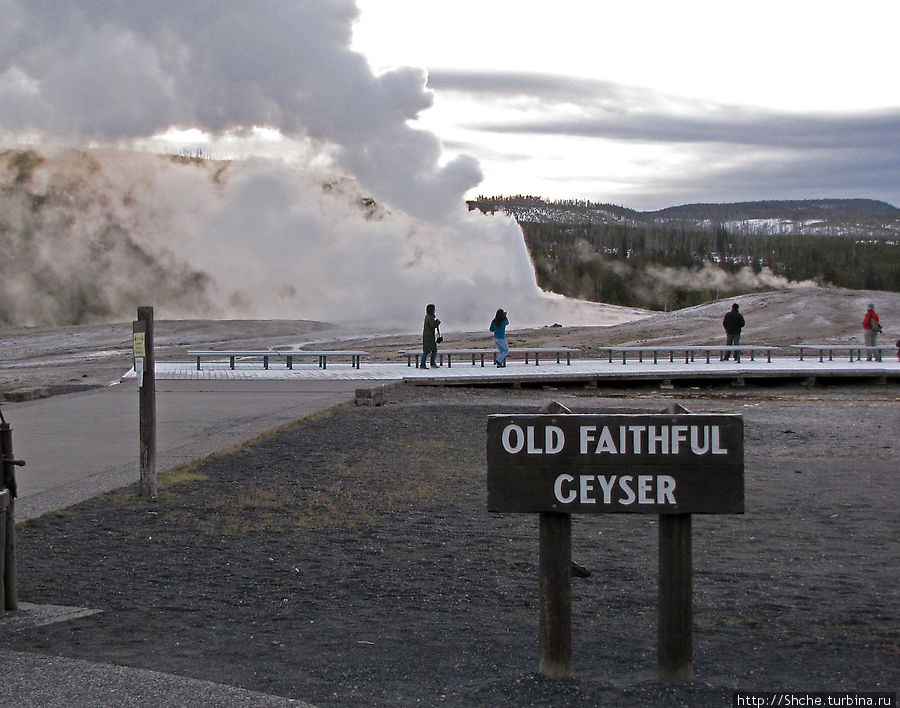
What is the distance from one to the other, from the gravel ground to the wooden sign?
0.78 meters

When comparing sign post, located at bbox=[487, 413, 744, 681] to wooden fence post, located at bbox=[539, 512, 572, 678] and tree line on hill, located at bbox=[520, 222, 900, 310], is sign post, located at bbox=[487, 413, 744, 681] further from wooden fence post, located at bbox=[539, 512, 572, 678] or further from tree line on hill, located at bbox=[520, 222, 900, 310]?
tree line on hill, located at bbox=[520, 222, 900, 310]

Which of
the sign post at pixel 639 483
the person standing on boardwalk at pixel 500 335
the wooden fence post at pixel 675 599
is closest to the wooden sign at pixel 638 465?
the sign post at pixel 639 483

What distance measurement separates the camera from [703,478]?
4.59 m

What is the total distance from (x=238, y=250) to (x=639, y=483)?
61.8m

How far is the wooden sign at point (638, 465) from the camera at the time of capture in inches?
180

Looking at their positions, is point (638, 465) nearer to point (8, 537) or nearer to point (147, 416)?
point (8, 537)

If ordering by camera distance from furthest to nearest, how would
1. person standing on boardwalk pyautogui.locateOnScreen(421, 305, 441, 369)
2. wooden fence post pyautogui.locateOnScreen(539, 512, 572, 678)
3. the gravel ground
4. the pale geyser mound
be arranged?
the pale geyser mound, person standing on boardwalk pyautogui.locateOnScreen(421, 305, 441, 369), the gravel ground, wooden fence post pyautogui.locateOnScreen(539, 512, 572, 678)

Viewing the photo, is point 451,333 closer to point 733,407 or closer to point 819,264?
point 733,407

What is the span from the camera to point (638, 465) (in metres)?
4.61

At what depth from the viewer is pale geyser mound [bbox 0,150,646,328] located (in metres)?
54.8

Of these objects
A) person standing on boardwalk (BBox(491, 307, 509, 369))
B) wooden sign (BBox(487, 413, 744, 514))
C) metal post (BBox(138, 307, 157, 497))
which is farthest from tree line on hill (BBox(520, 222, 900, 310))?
wooden sign (BBox(487, 413, 744, 514))

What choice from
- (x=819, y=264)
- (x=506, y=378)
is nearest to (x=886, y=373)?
(x=506, y=378)

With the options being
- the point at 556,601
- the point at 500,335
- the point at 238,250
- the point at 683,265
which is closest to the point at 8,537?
the point at 556,601

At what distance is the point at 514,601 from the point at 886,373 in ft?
66.5
